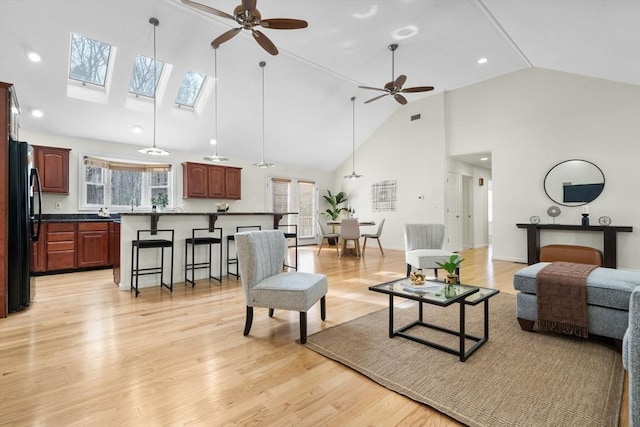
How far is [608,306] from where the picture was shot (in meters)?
2.27

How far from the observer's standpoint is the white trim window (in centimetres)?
605

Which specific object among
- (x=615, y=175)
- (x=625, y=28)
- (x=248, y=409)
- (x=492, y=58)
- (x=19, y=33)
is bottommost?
(x=248, y=409)

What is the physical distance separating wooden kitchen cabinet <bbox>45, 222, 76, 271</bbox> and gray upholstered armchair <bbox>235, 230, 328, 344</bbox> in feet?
14.6

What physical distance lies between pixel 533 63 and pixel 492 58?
2.59 ft

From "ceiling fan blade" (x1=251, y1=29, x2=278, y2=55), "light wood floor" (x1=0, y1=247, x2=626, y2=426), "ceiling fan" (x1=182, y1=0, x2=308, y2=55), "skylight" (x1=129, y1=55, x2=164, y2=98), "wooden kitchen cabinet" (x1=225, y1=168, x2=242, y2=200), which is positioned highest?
"skylight" (x1=129, y1=55, x2=164, y2=98)

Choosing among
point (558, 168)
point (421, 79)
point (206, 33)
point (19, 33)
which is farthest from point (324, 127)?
A: point (19, 33)

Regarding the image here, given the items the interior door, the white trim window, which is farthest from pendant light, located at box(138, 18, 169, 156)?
the interior door

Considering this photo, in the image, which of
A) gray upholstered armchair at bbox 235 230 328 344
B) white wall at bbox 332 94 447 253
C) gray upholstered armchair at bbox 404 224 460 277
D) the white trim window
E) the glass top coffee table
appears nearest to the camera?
the glass top coffee table

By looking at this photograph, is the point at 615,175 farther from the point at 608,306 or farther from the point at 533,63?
the point at 608,306

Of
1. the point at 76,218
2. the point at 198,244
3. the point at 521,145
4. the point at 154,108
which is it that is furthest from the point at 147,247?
the point at 521,145

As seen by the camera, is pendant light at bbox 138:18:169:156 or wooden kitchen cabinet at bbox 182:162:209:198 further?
wooden kitchen cabinet at bbox 182:162:209:198

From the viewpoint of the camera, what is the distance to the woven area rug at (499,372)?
1583 millimetres

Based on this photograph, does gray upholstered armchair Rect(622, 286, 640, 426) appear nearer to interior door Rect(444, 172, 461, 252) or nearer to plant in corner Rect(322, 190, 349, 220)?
interior door Rect(444, 172, 461, 252)

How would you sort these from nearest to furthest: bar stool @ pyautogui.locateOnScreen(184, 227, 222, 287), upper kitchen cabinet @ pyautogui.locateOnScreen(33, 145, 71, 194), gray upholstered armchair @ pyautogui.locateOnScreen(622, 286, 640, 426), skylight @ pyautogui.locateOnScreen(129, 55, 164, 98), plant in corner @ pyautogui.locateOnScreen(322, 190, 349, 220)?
gray upholstered armchair @ pyautogui.locateOnScreen(622, 286, 640, 426)
bar stool @ pyautogui.locateOnScreen(184, 227, 222, 287)
upper kitchen cabinet @ pyautogui.locateOnScreen(33, 145, 71, 194)
skylight @ pyautogui.locateOnScreen(129, 55, 164, 98)
plant in corner @ pyautogui.locateOnScreen(322, 190, 349, 220)
